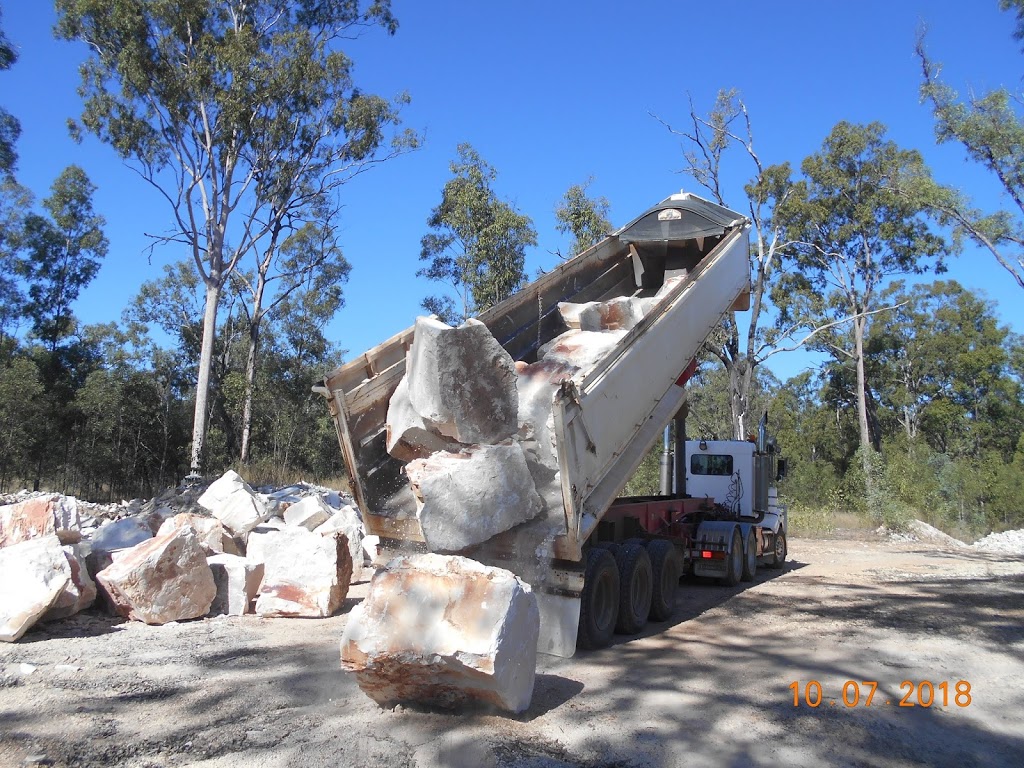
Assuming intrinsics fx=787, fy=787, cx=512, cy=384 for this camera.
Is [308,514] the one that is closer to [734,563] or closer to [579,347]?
[579,347]

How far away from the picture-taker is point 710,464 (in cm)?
1295

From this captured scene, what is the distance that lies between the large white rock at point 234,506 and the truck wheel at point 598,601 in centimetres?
500

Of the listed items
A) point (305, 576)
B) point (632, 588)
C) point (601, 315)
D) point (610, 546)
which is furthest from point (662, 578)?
point (305, 576)

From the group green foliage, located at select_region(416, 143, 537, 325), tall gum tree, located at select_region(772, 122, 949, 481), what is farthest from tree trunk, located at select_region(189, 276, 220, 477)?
tall gum tree, located at select_region(772, 122, 949, 481)

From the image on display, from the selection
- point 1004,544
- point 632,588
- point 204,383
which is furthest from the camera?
point 1004,544

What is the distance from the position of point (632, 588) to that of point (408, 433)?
9.98 feet

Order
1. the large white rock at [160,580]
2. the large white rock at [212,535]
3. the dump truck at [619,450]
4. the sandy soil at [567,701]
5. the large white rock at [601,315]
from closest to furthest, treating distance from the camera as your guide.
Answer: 1. the sandy soil at [567,701]
2. the dump truck at [619,450]
3. the large white rock at [160,580]
4. the large white rock at [212,535]
5. the large white rock at [601,315]

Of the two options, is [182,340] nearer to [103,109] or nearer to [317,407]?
[317,407]

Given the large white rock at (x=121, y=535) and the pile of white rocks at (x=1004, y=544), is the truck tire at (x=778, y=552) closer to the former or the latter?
the pile of white rocks at (x=1004, y=544)

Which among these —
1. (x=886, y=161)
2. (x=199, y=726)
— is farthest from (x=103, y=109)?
(x=886, y=161)

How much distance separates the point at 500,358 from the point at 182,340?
28.1m

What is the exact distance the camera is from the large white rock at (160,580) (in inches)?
296

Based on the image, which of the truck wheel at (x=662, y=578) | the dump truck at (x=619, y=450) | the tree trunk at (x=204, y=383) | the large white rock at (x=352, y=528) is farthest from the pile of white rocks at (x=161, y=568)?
the tree trunk at (x=204, y=383)

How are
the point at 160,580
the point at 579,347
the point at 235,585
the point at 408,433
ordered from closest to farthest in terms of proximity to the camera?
the point at 408,433 < the point at 160,580 < the point at 235,585 < the point at 579,347
